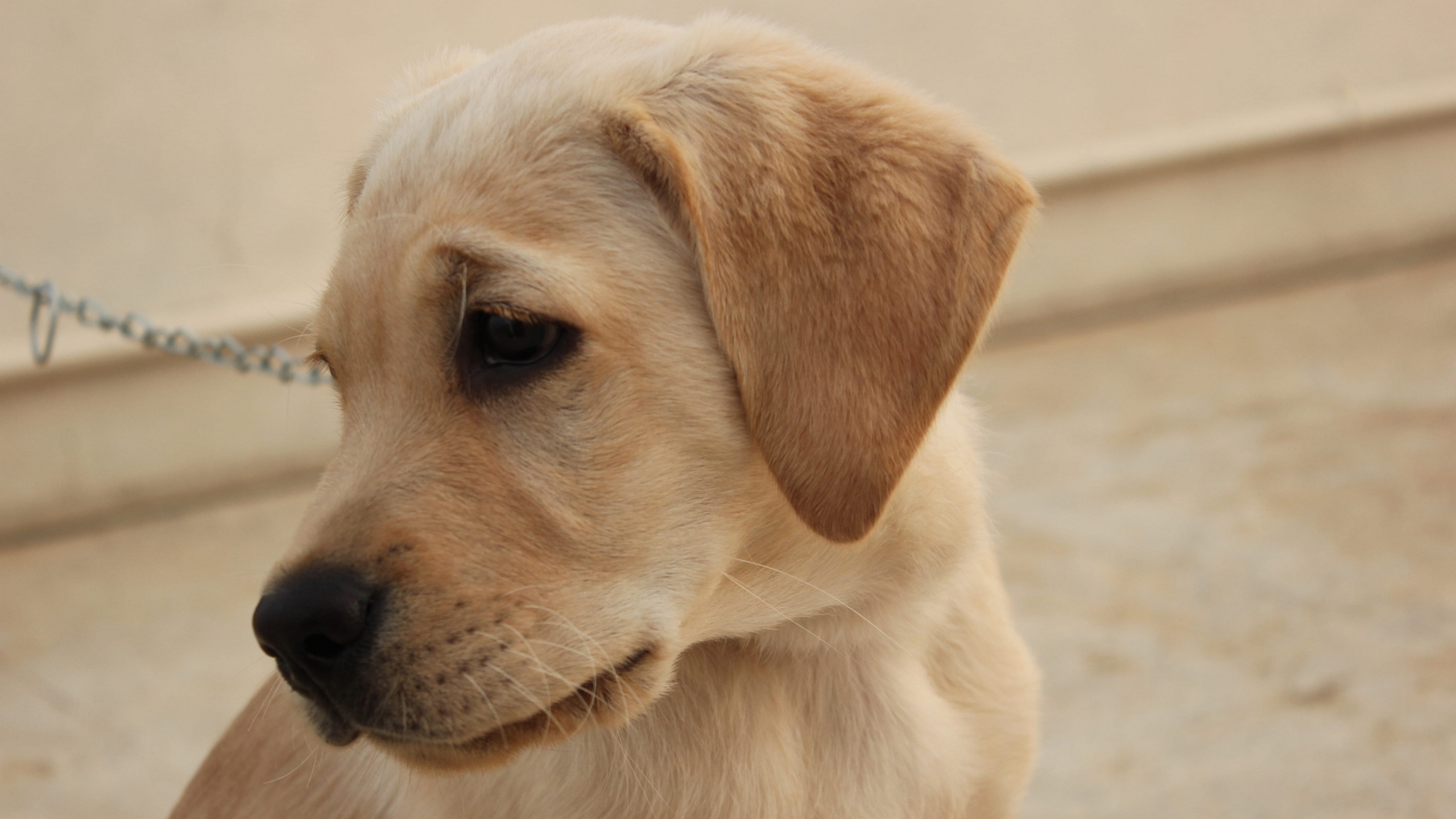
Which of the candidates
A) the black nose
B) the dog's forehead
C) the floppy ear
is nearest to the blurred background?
the floppy ear

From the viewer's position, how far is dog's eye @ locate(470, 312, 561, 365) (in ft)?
5.22

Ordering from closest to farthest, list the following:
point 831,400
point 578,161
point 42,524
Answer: point 831,400 < point 578,161 < point 42,524

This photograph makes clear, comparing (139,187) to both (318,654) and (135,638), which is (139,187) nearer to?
(135,638)

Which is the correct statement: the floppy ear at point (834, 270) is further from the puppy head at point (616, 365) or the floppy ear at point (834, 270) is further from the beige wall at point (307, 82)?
the beige wall at point (307, 82)

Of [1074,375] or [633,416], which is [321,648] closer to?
[633,416]

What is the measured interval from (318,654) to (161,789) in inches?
102

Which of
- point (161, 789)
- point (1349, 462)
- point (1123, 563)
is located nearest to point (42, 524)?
point (161, 789)

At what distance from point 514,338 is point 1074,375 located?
480 cm

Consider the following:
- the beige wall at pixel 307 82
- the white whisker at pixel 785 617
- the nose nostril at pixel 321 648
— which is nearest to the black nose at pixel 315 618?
the nose nostril at pixel 321 648

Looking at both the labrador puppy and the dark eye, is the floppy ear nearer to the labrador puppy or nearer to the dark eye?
the labrador puppy

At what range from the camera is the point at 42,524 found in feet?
18.8

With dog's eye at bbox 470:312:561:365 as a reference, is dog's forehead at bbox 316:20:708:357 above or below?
above


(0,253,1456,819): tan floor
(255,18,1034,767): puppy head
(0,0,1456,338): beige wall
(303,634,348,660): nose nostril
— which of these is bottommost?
(0,253,1456,819): tan floor

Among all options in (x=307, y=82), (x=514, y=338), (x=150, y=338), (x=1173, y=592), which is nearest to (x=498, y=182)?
(x=514, y=338)
